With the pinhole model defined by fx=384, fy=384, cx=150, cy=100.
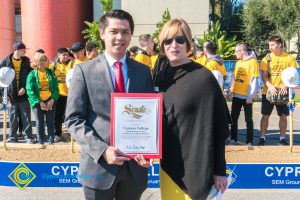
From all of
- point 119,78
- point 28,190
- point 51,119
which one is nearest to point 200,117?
point 119,78

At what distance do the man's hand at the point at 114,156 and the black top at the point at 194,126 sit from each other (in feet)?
1.32

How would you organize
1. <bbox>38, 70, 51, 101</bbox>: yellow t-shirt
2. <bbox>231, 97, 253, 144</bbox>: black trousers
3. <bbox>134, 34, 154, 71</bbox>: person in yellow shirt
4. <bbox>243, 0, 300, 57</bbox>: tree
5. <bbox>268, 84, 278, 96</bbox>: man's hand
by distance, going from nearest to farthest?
<bbox>268, 84, 278, 96</bbox>: man's hand, <bbox>38, 70, 51, 101</bbox>: yellow t-shirt, <bbox>231, 97, 253, 144</bbox>: black trousers, <bbox>134, 34, 154, 71</bbox>: person in yellow shirt, <bbox>243, 0, 300, 57</bbox>: tree

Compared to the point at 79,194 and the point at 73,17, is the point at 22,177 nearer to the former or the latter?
the point at 79,194

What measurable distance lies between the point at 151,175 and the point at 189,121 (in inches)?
106

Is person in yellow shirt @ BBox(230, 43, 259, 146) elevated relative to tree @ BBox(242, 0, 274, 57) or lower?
lower

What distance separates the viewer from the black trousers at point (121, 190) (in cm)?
249

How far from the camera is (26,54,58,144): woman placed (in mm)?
7398

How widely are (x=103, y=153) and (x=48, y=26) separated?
23494 millimetres

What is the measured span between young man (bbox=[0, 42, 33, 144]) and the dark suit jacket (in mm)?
5728

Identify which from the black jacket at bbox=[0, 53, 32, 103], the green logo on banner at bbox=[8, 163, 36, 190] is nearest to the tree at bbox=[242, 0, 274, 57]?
the black jacket at bbox=[0, 53, 32, 103]

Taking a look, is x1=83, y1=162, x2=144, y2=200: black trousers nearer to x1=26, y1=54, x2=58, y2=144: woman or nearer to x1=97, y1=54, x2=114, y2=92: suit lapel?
x1=97, y1=54, x2=114, y2=92: suit lapel

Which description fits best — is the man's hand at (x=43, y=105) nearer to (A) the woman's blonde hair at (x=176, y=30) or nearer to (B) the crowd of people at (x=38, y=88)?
(B) the crowd of people at (x=38, y=88)

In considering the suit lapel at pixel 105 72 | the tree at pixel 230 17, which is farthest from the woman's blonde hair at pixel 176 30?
the tree at pixel 230 17

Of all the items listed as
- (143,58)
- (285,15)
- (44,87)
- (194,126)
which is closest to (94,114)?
(194,126)
